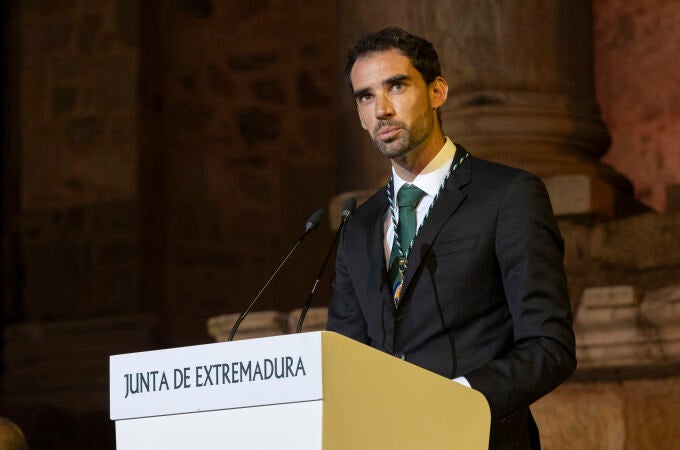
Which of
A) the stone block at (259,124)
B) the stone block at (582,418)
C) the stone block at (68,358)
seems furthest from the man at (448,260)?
the stone block at (259,124)

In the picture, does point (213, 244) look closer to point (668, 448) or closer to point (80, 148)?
point (80, 148)

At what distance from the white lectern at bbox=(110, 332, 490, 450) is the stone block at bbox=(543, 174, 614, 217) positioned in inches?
102

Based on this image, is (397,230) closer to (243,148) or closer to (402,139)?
(402,139)

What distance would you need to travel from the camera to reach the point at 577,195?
4.56m

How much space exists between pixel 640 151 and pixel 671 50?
17.4 inches

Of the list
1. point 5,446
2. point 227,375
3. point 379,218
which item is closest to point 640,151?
point 5,446

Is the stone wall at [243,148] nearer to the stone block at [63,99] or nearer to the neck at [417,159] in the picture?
the stone block at [63,99]

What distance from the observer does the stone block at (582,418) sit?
4012 millimetres

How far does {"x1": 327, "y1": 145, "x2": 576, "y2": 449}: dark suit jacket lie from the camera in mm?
2258

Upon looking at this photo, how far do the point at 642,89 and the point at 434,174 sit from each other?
3631 mm

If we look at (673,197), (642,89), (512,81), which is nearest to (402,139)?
(512,81)

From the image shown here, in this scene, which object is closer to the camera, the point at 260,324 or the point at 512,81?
the point at 260,324

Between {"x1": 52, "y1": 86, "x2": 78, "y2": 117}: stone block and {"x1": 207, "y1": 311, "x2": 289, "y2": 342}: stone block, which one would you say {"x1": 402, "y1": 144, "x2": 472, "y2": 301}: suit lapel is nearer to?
{"x1": 207, "y1": 311, "x2": 289, "y2": 342}: stone block

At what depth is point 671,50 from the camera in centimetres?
590
